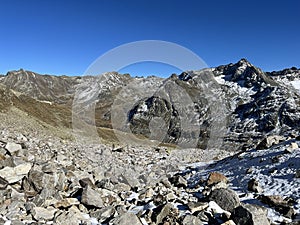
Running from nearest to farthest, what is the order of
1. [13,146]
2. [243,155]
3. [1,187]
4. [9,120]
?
[1,187], [13,146], [243,155], [9,120]

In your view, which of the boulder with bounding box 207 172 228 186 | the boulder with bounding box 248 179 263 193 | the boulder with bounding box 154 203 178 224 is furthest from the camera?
the boulder with bounding box 207 172 228 186

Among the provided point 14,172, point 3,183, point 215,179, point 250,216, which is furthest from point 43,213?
point 215,179

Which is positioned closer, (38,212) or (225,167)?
(38,212)

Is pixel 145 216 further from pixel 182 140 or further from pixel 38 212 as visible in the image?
pixel 182 140

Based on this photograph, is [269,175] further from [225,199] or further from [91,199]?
[91,199]

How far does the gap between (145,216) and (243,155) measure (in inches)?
634

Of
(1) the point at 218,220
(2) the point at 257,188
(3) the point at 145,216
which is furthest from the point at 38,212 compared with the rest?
(2) the point at 257,188

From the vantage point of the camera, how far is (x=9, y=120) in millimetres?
34625

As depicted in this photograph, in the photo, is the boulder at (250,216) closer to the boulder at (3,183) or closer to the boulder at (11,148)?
the boulder at (3,183)

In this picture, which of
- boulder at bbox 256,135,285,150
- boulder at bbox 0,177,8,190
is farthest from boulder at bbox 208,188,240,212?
boulder at bbox 256,135,285,150

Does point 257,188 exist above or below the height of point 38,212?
above

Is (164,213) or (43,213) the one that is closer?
(43,213)

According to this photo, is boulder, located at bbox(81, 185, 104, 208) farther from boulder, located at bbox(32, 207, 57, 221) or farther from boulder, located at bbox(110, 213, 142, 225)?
boulder, located at bbox(110, 213, 142, 225)

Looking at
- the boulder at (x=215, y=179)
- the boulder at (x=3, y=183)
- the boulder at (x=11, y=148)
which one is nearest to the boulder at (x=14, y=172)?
the boulder at (x=3, y=183)
